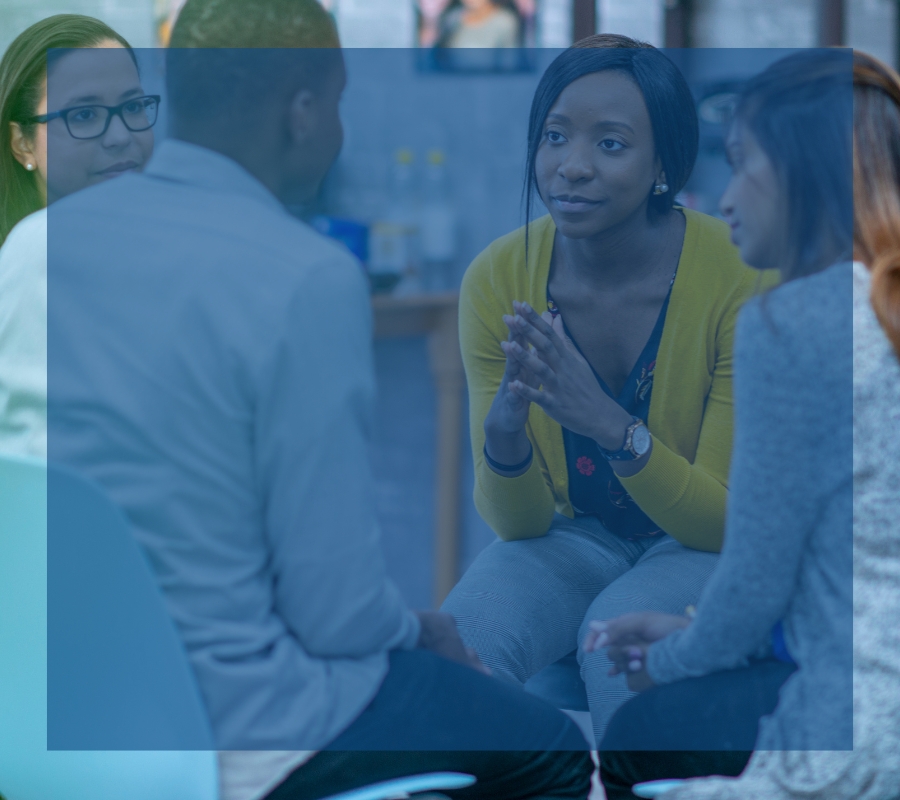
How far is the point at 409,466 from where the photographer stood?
128cm

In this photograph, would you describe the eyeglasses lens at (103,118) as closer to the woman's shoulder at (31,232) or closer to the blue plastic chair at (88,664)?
the woman's shoulder at (31,232)

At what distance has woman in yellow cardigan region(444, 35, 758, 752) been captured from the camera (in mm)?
1009

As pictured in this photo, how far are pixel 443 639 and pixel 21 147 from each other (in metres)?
0.81

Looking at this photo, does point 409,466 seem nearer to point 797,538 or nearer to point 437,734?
point 437,734

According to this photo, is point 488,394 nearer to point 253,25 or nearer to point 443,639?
point 443,639

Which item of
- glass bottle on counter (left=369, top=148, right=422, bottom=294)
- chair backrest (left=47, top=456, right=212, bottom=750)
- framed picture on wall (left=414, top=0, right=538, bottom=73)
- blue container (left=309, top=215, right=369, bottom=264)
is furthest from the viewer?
framed picture on wall (left=414, top=0, right=538, bottom=73)

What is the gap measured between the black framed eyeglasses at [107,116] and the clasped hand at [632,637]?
0.76 metres

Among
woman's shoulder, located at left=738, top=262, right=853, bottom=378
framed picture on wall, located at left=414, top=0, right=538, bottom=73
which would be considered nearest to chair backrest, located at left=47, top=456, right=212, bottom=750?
woman's shoulder, located at left=738, top=262, right=853, bottom=378

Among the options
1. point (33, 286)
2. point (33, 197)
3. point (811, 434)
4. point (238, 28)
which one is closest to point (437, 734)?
point (811, 434)

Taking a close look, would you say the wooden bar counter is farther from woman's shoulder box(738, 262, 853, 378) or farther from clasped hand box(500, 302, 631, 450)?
woman's shoulder box(738, 262, 853, 378)

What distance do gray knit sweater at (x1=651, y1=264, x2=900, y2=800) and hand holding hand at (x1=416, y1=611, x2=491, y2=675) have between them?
0.25 meters

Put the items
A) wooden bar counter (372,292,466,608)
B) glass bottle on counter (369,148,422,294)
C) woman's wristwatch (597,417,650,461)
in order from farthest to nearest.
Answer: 1. glass bottle on counter (369,148,422,294)
2. wooden bar counter (372,292,466,608)
3. woman's wristwatch (597,417,650,461)

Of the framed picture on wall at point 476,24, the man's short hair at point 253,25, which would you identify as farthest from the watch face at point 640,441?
the framed picture on wall at point 476,24

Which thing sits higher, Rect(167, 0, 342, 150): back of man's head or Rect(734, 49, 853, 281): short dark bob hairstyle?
Rect(167, 0, 342, 150): back of man's head
